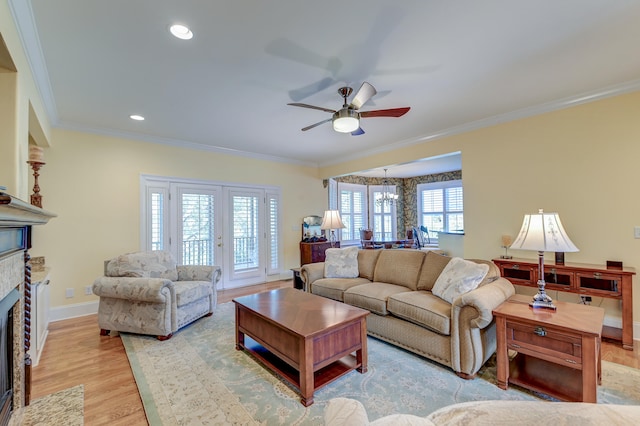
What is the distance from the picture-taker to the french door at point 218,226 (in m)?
4.64

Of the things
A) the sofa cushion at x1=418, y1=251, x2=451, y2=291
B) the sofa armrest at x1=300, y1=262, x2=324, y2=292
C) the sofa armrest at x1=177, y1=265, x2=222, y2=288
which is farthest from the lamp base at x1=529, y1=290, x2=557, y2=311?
the sofa armrest at x1=177, y1=265, x2=222, y2=288

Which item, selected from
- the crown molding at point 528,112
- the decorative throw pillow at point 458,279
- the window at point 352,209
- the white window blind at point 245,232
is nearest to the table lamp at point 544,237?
the decorative throw pillow at point 458,279

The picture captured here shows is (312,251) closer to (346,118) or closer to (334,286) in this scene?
(334,286)

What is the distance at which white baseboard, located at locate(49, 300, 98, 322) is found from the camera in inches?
148

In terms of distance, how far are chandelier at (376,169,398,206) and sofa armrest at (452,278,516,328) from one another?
562 cm

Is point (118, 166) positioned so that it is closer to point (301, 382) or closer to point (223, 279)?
point (223, 279)

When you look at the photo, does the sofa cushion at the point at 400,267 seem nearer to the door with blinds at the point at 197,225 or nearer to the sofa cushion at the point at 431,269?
the sofa cushion at the point at 431,269

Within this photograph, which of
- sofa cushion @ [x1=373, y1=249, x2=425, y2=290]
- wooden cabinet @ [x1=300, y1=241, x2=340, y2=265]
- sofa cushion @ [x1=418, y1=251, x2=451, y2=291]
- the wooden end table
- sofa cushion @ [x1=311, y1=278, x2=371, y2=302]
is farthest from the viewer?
wooden cabinet @ [x1=300, y1=241, x2=340, y2=265]

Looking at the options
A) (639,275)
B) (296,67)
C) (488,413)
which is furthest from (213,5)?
(639,275)

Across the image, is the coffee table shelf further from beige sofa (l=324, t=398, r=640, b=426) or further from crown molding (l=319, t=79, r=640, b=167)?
crown molding (l=319, t=79, r=640, b=167)

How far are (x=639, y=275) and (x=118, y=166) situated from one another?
6.67 metres

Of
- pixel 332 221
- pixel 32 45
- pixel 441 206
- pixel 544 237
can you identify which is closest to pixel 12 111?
pixel 32 45

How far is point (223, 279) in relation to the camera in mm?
5301

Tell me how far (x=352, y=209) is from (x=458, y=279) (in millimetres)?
5605
